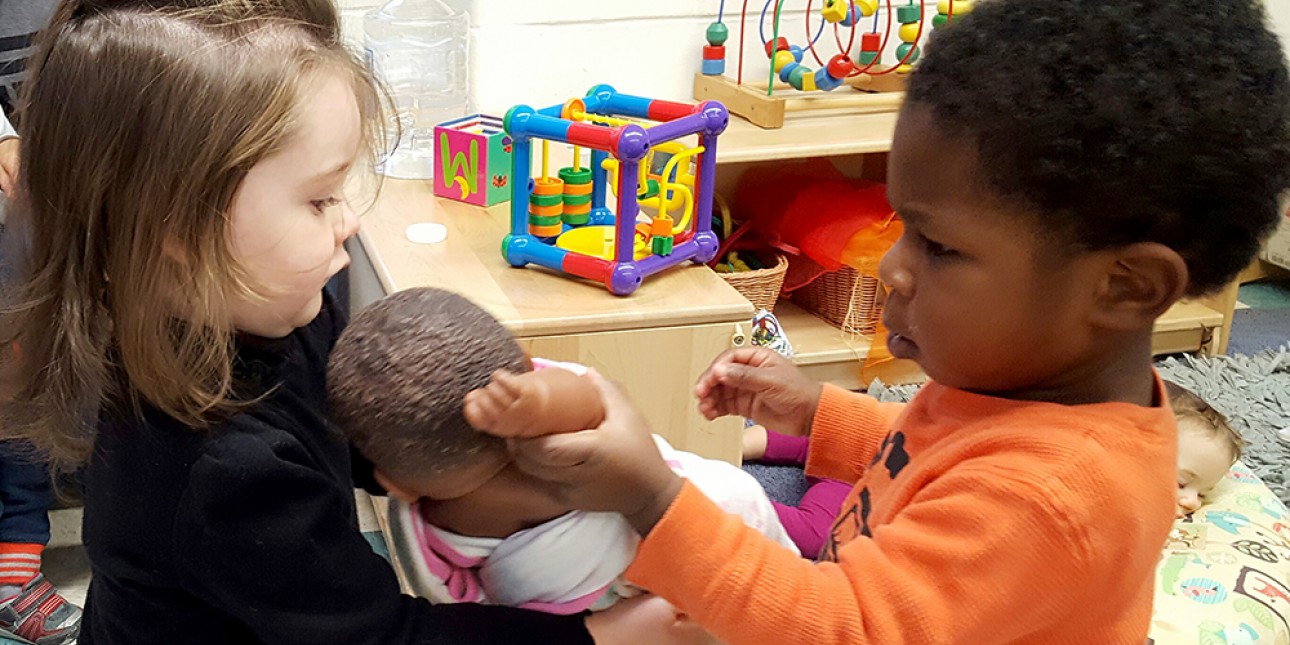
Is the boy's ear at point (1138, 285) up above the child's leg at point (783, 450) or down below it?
above

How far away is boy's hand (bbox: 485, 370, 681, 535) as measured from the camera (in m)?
0.77

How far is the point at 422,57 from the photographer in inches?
96.8

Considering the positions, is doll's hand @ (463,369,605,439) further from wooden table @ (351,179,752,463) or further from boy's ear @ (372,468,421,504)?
wooden table @ (351,179,752,463)

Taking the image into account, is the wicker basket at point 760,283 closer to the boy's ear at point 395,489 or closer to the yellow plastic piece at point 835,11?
the yellow plastic piece at point 835,11

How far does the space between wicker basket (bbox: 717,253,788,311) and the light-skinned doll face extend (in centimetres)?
84

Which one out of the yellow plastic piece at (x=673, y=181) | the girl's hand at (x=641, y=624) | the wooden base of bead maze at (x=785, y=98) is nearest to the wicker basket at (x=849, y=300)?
the wooden base of bead maze at (x=785, y=98)

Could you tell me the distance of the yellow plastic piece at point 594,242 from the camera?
1769mm

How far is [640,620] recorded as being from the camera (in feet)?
3.06

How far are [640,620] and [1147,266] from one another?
46 centimetres

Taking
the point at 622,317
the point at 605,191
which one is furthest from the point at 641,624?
the point at 605,191

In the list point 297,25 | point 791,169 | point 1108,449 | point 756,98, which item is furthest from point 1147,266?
point 791,169

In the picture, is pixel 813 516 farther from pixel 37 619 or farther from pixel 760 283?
pixel 37 619

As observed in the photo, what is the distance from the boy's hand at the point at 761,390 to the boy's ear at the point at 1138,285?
1.08ft

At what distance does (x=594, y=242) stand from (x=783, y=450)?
0.62 metres
